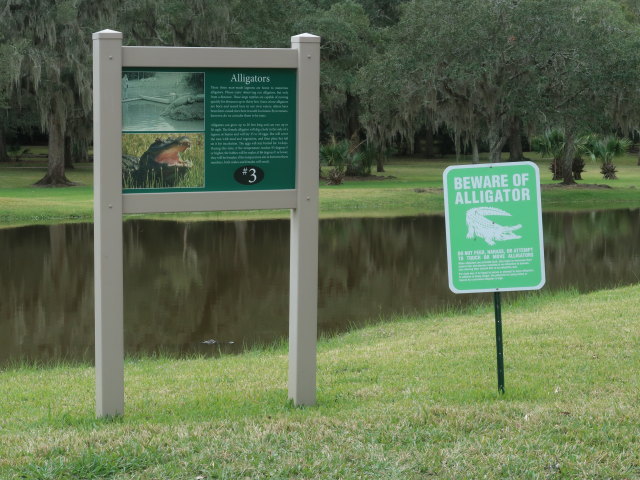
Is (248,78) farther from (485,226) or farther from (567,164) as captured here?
(567,164)

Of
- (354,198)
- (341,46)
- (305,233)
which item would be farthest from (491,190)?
(341,46)

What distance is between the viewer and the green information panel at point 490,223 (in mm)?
5844

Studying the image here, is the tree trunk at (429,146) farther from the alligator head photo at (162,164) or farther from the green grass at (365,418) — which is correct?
the alligator head photo at (162,164)

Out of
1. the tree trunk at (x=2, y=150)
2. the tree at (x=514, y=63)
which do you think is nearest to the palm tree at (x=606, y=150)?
the tree at (x=514, y=63)

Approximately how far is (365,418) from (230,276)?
36.3 feet

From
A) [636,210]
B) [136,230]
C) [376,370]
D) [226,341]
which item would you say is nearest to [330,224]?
[136,230]

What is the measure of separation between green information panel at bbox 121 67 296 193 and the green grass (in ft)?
4.66

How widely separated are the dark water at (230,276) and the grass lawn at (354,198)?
2001 mm

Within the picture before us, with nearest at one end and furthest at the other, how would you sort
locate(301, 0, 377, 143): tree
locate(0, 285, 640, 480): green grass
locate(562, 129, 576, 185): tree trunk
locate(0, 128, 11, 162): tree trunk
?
locate(0, 285, 640, 480): green grass < locate(562, 129, 576, 185): tree trunk < locate(301, 0, 377, 143): tree < locate(0, 128, 11, 162): tree trunk

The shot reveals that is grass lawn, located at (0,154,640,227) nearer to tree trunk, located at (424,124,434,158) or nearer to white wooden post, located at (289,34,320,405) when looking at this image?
tree trunk, located at (424,124,434,158)

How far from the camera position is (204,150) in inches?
224

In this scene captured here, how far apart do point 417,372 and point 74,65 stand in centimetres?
2728

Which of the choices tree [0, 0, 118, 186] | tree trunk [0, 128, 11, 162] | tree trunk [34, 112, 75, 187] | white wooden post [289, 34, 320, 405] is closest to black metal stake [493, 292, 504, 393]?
white wooden post [289, 34, 320, 405]

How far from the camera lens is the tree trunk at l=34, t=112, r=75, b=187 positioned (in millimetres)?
33844
